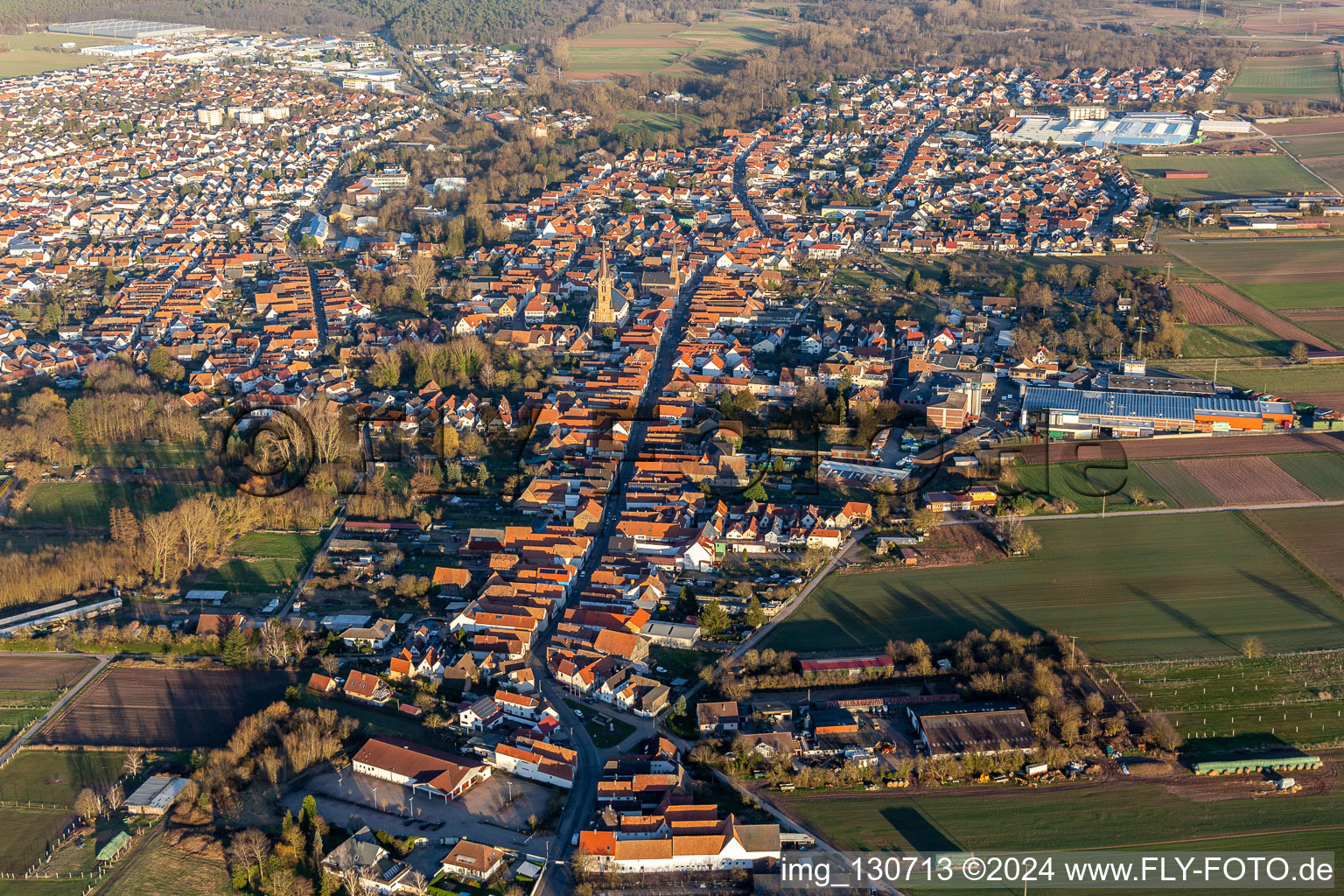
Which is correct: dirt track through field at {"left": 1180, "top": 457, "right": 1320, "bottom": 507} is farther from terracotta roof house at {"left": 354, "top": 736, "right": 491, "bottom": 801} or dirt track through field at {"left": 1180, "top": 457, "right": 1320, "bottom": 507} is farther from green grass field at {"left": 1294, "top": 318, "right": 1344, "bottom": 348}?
terracotta roof house at {"left": 354, "top": 736, "right": 491, "bottom": 801}

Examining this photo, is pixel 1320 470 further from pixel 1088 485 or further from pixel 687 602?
pixel 687 602

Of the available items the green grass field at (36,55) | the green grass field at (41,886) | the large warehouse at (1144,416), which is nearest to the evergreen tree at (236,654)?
the green grass field at (41,886)

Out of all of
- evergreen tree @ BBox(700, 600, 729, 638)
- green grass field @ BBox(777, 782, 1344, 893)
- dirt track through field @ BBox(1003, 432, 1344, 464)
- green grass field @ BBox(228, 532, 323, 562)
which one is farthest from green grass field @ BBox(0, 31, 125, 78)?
green grass field @ BBox(777, 782, 1344, 893)

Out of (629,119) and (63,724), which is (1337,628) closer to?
(63,724)

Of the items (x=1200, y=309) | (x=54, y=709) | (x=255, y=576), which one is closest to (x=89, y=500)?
(x=255, y=576)

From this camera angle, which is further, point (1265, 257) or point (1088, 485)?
point (1265, 257)

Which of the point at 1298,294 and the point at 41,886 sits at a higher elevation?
the point at 1298,294

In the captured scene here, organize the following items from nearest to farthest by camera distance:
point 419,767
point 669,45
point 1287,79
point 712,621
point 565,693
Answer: point 419,767, point 565,693, point 712,621, point 1287,79, point 669,45
